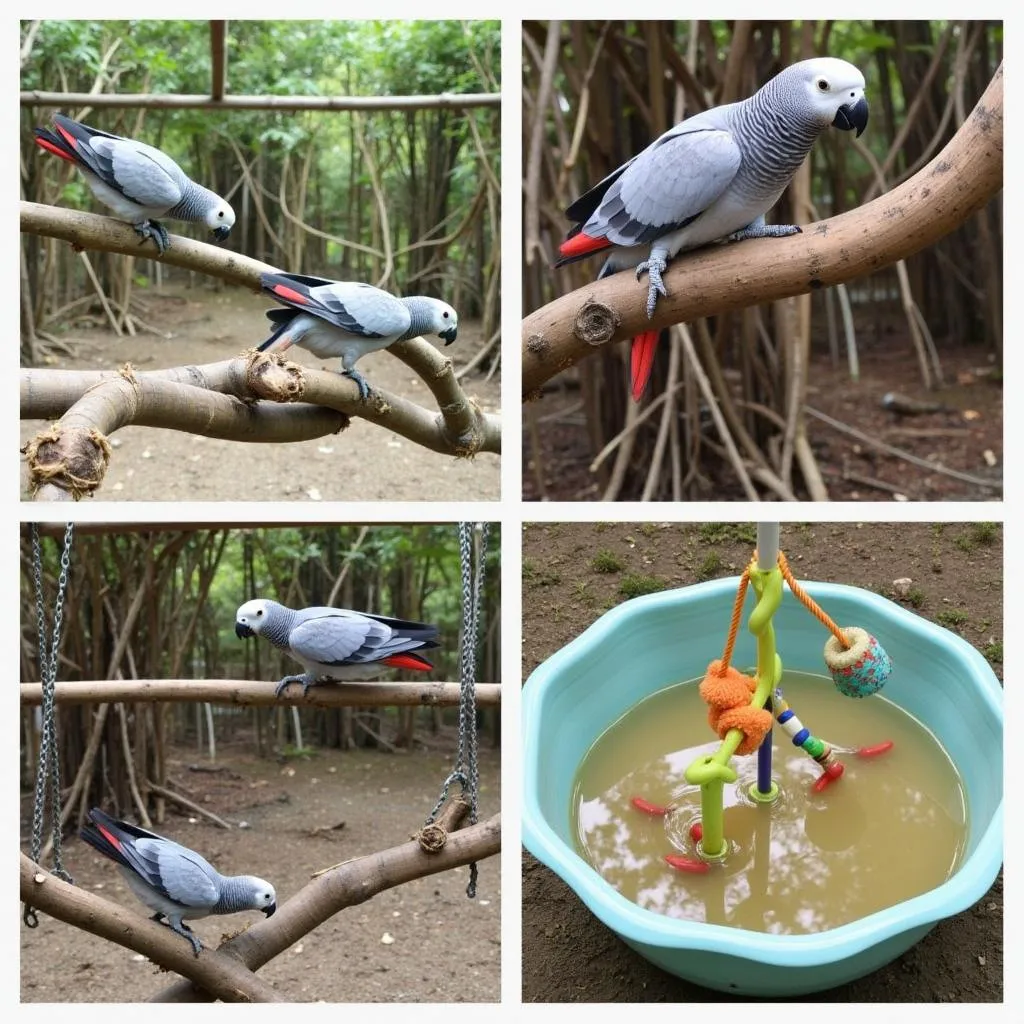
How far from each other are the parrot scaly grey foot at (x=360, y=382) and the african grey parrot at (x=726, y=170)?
32cm

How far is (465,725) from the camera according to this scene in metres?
1.23

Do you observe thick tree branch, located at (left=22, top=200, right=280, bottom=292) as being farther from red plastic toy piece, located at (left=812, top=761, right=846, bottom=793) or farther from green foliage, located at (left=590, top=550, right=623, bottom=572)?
red plastic toy piece, located at (left=812, top=761, right=846, bottom=793)

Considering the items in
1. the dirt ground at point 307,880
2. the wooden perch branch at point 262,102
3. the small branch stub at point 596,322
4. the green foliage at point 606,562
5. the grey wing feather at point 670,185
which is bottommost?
the dirt ground at point 307,880

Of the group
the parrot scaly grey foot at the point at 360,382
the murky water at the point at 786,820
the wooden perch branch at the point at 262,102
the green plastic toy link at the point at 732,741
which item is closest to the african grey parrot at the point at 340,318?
the parrot scaly grey foot at the point at 360,382

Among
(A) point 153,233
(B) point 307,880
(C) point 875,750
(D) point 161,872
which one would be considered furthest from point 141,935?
(B) point 307,880

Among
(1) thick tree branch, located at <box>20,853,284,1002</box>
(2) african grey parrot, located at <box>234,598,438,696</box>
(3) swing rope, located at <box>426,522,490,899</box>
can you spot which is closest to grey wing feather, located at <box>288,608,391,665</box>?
(2) african grey parrot, located at <box>234,598,438,696</box>

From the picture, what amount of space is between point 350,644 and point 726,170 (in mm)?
755

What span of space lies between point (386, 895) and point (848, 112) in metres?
2.25

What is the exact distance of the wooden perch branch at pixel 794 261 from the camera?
83cm

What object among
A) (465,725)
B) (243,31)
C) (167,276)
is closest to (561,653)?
(465,725)

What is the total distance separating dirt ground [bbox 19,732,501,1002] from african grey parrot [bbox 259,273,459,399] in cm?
126

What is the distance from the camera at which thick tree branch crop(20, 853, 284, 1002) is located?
1.17 m

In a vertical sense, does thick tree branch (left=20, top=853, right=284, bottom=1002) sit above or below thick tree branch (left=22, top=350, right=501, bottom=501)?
below

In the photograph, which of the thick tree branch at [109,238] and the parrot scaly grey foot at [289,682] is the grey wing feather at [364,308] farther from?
the parrot scaly grey foot at [289,682]
